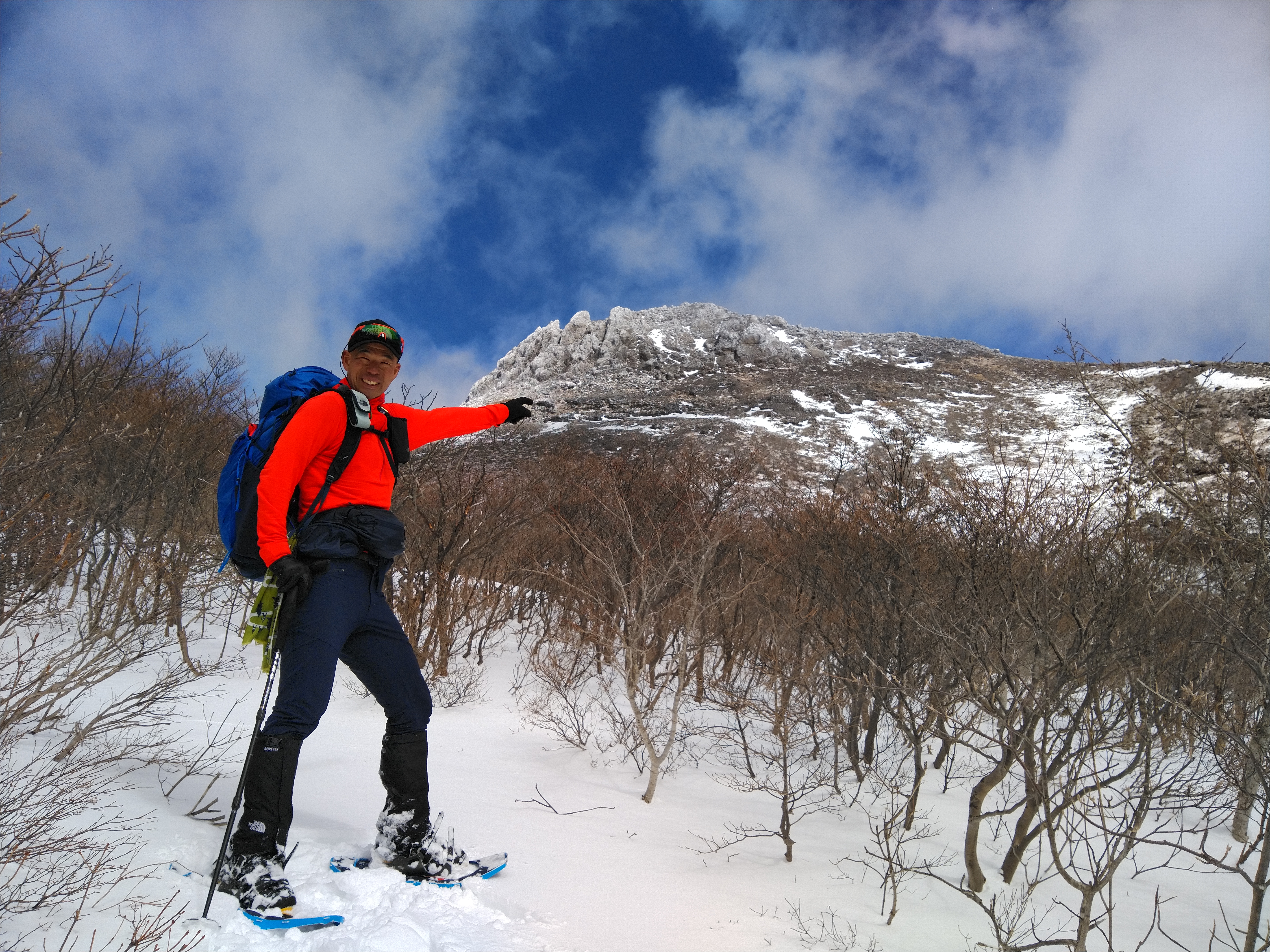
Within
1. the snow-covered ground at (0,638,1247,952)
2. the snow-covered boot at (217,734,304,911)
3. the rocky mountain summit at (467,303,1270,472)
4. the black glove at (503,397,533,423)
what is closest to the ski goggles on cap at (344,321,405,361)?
the black glove at (503,397,533,423)

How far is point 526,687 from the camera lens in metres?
13.1

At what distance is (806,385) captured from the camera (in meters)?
52.7

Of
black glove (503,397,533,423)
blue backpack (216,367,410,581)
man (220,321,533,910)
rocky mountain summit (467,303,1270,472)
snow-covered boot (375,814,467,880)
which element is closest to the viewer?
man (220,321,533,910)

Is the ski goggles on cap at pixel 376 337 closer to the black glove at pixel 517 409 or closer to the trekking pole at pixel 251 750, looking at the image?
the black glove at pixel 517 409

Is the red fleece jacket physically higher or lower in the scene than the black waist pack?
higher

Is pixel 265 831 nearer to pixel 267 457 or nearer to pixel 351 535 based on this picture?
pixel 351 535

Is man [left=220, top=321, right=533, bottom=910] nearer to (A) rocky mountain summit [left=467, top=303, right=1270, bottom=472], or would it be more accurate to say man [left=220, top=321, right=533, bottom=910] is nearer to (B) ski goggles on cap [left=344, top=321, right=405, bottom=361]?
(B) ski goggles on cap [left=344, top=321, right=405, bottom=361]

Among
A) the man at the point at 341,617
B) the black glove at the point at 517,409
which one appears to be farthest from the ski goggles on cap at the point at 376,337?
the black glove at the point at 517,409

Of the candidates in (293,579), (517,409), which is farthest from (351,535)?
(517,409)

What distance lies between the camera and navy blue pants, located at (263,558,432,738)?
257 cm

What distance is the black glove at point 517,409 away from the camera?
3.35 metres

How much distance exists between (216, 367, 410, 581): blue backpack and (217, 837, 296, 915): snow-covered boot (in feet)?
3.26

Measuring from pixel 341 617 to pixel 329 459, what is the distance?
636mm

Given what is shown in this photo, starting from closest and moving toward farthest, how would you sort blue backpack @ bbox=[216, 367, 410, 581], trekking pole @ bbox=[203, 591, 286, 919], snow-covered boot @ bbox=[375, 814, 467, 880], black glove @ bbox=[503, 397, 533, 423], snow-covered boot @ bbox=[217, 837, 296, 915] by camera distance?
1. trekking pole @ bbox=[203, 591, 286, 919]
2. snow-covered boot @ bbox=[217, 837, 296, 915]
3. blue backpack @ bbox=[216, 367, 410, 581]
4. snow-covered boot @ bbox=[375, 814, 467, 880]
5. black glove @ bbox=[503, 397, 533, 423]
